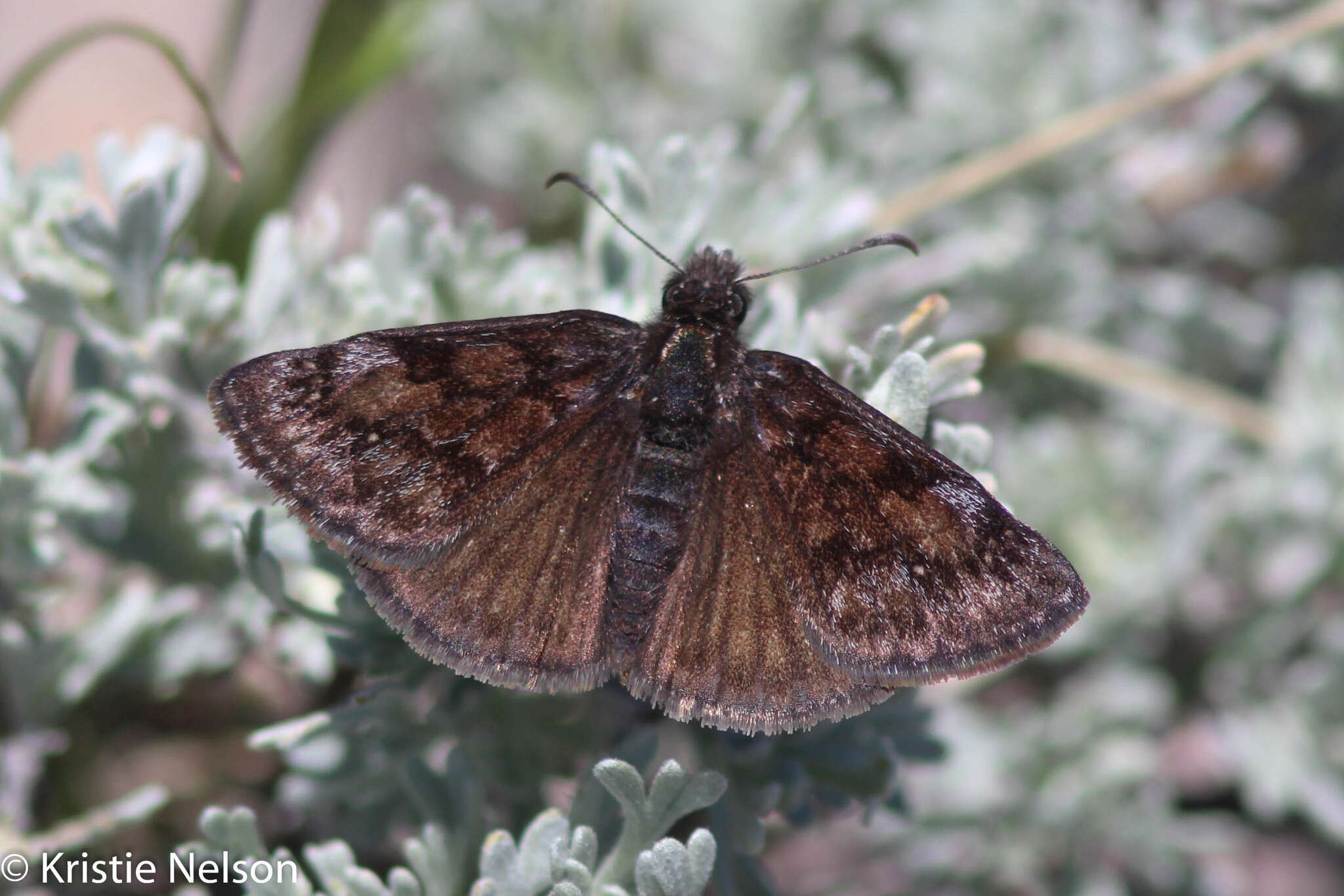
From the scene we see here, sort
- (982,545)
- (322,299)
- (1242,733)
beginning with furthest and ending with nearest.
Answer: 1. (1242,733)
2. (322,299)
3. (982,545)

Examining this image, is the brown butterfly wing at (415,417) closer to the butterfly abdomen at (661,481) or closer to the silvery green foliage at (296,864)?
the butterfly abdomen at (661,481)

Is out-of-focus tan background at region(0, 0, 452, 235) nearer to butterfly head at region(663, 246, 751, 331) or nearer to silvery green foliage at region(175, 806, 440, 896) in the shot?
butterfly head at region(663, 246, 751, 331)

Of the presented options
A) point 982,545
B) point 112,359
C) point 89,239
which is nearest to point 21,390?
point 112,359

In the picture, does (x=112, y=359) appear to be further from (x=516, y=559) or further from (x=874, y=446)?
(x=874, y=446)

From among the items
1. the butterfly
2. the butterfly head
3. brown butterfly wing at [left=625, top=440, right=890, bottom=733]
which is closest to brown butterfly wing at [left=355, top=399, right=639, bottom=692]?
the butterfly

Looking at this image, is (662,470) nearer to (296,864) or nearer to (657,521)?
(657,521)

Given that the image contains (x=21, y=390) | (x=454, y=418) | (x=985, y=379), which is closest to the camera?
(x=454, y=418)

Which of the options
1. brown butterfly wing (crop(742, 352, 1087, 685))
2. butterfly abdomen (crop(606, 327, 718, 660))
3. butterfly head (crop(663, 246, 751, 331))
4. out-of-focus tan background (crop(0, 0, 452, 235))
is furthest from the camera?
out-of-focus tan background (crop(0, 0, 452, 235))

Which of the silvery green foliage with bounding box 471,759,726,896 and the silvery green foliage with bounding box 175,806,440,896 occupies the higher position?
the silvery green foliage with bounding box 471,759,726,896
